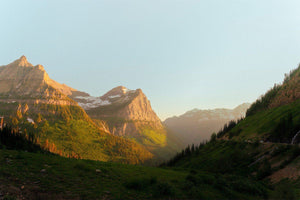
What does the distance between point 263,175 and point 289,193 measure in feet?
70.3

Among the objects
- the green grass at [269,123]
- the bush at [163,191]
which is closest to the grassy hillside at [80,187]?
the bush at [163,191]

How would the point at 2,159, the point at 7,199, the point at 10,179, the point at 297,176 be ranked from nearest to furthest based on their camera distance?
the point at 7,199
the point at 10,179
the point at 2,159
the point at 297,176

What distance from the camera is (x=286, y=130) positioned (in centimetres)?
4988

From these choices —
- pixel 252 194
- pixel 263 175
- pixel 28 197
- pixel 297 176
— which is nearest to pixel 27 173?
pixel 28 197

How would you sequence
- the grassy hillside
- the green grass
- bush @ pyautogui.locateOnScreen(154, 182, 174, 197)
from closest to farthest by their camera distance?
1. the grassy hillside
2. bush @ pyautogui.locateOnScreen(154, 182, 174, 197)
3. the green grass

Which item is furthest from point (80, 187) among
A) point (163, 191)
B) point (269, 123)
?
point (269, 123)

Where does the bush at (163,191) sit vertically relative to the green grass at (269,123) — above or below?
below

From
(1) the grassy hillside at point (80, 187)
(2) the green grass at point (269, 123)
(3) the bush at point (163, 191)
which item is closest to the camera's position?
(1) the grassy hillside at point (80, 187)

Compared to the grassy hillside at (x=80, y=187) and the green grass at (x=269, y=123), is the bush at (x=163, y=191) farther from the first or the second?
the green grass at (x=269, y=123)

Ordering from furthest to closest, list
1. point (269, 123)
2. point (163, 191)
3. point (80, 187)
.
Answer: point (269, 123) → point (163, 191) → point (80, 187)

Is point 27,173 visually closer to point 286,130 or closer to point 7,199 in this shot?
point 7,199

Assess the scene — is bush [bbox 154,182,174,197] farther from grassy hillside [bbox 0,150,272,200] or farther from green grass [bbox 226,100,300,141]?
green grass [bbox 226,100,300,141]

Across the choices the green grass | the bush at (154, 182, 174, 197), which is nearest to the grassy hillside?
the bush at (154, 182, 174, 197)

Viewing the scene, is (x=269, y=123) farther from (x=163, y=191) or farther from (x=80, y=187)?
(x=80, y=187)
